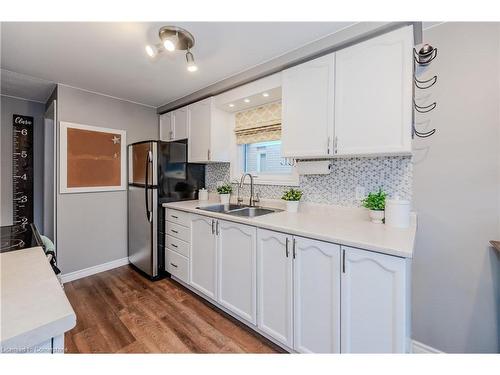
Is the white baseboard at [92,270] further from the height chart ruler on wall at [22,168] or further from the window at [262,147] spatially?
the window at [262,147]

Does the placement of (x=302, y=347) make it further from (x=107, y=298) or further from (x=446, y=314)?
(x=107, y=298)

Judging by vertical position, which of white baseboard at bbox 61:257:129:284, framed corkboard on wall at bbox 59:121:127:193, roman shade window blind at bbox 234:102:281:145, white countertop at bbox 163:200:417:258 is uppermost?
roman shade window blind at bbox 234:102:281:145

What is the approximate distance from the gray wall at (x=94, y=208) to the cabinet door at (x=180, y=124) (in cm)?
52

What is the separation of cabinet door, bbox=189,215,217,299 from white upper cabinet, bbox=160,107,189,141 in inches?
52.3

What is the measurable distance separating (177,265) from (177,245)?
0.74ft

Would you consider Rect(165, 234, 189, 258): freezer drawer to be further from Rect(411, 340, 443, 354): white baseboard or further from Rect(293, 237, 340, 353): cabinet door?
Rect(411, 340, 443, 354): white baseboard

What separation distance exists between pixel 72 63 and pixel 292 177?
7.58 ft

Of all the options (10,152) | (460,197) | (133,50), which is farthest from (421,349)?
(10,152)

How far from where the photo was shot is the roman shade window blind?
2.40 metres

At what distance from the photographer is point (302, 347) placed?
1.44 metres

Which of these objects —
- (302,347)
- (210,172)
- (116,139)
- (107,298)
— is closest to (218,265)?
(302,347)

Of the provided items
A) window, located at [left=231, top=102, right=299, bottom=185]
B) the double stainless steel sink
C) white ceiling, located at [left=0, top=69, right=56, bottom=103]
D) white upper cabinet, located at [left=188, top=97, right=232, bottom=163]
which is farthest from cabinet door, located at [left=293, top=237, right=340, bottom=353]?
white ceiling, located at [left=0, top=69, right=56, bottom=103]

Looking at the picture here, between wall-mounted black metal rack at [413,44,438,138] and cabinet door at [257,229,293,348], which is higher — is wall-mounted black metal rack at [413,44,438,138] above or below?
above

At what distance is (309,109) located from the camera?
175cm
